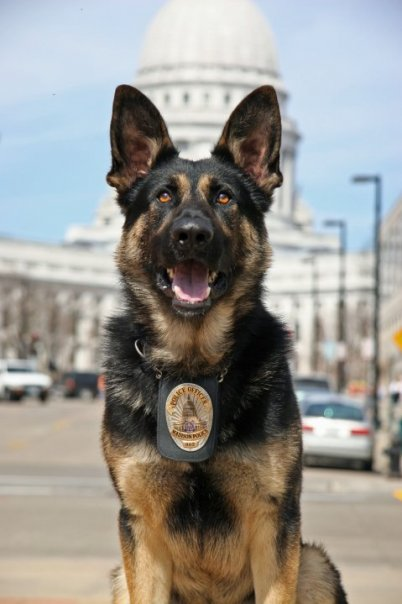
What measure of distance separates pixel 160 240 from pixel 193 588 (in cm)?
149

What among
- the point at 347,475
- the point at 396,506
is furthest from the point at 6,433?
the point at 396,506

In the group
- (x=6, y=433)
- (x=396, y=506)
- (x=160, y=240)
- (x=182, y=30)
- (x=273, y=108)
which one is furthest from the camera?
Result: (x=182, y=30)

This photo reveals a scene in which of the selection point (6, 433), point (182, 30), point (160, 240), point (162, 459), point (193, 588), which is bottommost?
point (6, 433)

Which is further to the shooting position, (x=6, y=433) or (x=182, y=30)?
(x=182, y=30)

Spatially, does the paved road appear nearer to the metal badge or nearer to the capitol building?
the metal badge

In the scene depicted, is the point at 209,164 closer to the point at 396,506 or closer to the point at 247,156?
the point at 247,156

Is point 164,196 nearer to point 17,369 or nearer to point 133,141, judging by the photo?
point 133,141

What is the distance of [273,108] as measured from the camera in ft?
17.8

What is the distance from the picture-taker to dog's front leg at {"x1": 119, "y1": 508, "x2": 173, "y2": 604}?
17.4 ft

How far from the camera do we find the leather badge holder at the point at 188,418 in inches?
206

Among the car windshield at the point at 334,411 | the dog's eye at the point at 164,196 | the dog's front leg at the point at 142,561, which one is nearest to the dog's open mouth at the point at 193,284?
the dog's eye at the point at 164,196

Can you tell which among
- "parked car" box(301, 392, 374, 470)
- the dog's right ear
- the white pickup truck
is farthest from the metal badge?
the white pickup truck

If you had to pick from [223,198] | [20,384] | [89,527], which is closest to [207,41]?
[20,384]

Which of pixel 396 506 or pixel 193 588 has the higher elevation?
pixel 193 588
